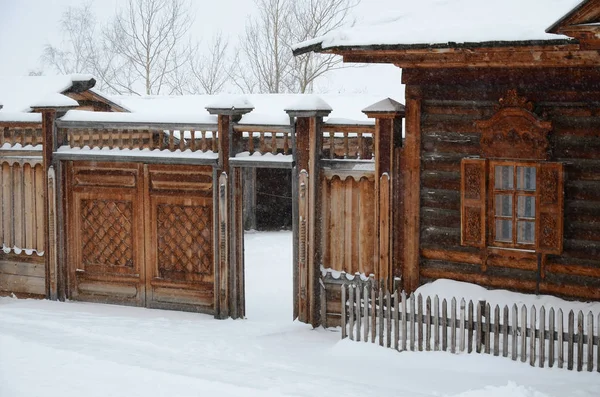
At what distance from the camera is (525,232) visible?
1042 centimetres

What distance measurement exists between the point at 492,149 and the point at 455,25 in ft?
5.28

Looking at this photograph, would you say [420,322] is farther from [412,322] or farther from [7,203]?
[7,203]

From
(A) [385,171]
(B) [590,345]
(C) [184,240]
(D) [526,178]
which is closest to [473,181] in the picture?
(D) [526,178]

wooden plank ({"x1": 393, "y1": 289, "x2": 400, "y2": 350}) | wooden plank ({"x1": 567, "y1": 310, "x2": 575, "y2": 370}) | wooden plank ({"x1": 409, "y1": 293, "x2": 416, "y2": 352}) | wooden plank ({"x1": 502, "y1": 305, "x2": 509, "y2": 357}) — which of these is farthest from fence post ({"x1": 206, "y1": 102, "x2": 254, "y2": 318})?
wooden plank ({"x1": 567, "y1": 310, "x2": 575, "y2": 370})

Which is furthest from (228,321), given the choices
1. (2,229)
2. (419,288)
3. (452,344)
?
(2,229)

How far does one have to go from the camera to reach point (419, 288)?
35.9 ft

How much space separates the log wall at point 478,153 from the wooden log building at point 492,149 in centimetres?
1

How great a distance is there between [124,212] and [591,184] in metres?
6.90

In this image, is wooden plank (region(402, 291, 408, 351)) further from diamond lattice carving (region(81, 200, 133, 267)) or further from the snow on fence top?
the snow on fence top

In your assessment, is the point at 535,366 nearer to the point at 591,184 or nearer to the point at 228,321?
the point at 591,184

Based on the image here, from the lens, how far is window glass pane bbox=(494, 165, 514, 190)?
1041 cm

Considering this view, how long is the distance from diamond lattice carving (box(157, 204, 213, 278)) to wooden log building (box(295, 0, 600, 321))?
2802 mm

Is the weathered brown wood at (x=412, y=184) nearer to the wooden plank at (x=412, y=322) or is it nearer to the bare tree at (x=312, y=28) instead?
the wooden plank at (x=412, y=322)

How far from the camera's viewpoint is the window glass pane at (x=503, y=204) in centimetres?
1050
